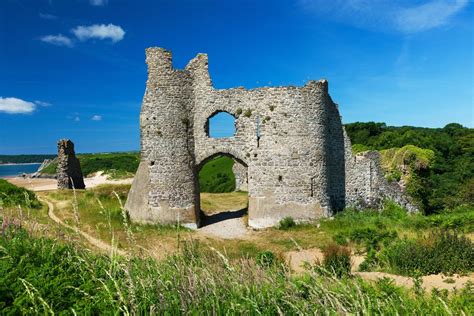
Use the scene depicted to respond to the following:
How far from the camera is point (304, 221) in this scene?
16422 mm

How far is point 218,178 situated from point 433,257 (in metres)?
31.1

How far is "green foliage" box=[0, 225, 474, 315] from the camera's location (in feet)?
12.3

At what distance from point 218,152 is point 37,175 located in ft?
176

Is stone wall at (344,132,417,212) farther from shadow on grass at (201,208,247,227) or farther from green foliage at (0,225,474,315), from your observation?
green foliage at (0,225,474,315)

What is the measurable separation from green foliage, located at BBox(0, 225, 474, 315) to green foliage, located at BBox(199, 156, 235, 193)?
1127 inches

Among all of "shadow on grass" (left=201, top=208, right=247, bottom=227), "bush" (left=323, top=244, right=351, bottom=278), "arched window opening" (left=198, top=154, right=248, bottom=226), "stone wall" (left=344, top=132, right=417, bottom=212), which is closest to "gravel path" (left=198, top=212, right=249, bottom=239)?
"shadow on grass" (left=201, top=208, right=247, bottom=227)

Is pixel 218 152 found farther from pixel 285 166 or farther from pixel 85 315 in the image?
pixel 85 315

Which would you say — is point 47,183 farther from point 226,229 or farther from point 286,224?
point 286,224

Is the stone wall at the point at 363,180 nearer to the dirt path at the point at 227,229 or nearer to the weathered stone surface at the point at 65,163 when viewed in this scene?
the dirt path at the point at 227,229

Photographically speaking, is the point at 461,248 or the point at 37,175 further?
the point at 37,175

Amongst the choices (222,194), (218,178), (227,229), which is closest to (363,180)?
(227,229)

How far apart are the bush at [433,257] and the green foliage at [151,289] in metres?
4.49

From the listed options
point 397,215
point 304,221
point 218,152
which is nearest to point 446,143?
point 397,215

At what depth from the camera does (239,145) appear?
17172 millimetres
